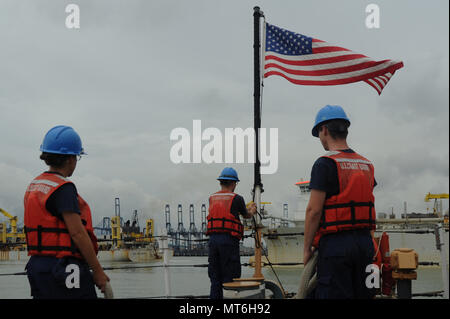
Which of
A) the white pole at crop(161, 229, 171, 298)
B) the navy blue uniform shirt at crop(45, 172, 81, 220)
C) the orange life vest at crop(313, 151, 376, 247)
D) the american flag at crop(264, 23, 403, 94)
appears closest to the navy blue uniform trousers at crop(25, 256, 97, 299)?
the navy blue uniform shirt at crop(45, 172, 81, 220)

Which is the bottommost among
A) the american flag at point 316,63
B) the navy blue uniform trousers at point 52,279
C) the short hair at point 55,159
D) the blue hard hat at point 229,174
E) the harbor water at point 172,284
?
the harbor water at point 172,284

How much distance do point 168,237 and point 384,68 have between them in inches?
142

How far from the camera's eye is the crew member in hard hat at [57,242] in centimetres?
253

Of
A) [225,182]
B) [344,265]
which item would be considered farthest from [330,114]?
[225,182]

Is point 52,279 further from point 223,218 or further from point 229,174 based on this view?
point 229,174

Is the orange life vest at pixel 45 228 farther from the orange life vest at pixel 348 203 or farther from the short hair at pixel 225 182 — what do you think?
the short hair at pixel 225 182

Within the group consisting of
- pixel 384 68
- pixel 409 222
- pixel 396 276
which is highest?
pixel 384 68

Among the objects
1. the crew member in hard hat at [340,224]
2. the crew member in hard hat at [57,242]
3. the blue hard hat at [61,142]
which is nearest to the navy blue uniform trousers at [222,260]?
the crew member in hard hat at [340,224]

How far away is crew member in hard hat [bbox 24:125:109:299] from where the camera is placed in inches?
99.4

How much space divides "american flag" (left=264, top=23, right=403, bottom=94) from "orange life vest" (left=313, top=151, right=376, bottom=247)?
3.01 metres

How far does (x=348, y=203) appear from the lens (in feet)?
9.12
